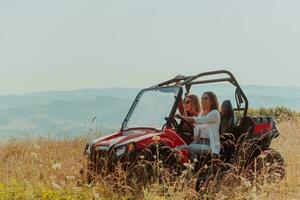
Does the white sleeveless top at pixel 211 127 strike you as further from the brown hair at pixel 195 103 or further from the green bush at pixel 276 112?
the green bush at pixel 276 112

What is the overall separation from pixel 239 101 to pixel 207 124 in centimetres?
93

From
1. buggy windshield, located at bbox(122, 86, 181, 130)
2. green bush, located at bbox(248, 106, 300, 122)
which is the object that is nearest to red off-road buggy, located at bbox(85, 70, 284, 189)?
buggy windshield, located at bbox(122, 86, 181, 130)

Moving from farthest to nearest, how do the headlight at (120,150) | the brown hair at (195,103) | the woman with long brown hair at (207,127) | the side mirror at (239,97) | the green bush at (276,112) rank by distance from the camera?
the green bush at (276,112), the side mirror at (239,97), the brown hair at (195,103), the woman with long brown hair at (207,127), the headlight at (120,150)

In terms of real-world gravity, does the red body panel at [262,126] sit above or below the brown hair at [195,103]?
below

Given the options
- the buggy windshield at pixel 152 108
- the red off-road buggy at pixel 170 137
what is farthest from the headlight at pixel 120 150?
the buggy windshield at pixel 152 108

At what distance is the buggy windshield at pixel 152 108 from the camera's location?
25.8ft

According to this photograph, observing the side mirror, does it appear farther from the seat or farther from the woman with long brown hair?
the woman with long brown hair

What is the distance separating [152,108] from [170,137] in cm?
81

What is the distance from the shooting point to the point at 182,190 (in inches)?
273

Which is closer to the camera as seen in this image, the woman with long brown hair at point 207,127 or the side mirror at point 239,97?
the woman with long brown hair at point 207,127

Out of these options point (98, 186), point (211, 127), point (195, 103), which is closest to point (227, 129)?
point (211, 127)

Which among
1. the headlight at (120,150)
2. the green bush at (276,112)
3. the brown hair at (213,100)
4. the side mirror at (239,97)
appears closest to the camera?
the headlight at (120,150)

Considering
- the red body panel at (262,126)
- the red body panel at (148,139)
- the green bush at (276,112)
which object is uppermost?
the red body panel at (262,126)

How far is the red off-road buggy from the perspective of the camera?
7293 mm
